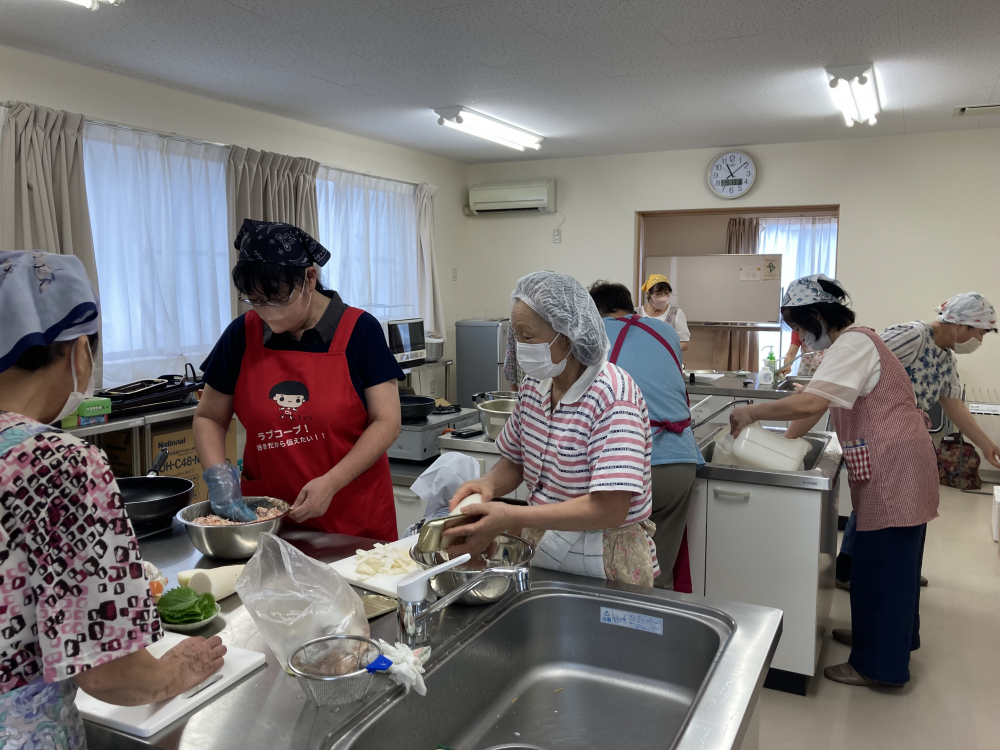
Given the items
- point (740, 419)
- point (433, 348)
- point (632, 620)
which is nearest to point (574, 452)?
point (632, 620)

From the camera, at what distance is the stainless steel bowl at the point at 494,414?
2.89 meters

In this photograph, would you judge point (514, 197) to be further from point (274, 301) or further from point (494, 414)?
point (274, 301)

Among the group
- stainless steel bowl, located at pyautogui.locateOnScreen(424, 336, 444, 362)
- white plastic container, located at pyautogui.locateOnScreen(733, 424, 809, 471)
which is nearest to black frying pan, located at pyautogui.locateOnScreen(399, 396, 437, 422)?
white plastic container, located at pyautogui.locateOnScreen(733, 424, 809, 471)

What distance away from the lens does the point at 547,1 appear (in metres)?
3.04

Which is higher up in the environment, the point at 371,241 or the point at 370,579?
the point at 371,241

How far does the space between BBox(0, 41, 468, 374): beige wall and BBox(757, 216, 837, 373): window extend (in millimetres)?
3303

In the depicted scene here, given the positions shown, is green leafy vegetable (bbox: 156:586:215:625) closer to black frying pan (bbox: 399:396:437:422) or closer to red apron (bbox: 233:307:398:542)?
red apron (bbox: 233:307:398:542)

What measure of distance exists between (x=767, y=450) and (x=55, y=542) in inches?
94.5

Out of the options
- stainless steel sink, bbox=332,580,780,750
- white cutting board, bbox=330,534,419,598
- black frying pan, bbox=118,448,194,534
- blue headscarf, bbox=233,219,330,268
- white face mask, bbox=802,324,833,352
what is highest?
blue headscarf, bbox=233,219,330,268

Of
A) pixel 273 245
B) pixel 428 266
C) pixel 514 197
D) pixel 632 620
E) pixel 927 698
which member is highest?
pixel 514 197

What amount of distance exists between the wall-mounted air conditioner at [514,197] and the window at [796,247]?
8.22ft

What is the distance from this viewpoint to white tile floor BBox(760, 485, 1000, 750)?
243cm

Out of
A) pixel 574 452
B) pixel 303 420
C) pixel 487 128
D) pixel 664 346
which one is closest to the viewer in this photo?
pixel 574 452

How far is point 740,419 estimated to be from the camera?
8.71ft
